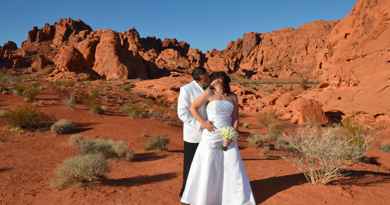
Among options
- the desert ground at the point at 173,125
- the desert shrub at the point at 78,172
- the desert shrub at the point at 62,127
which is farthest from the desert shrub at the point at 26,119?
the desert shrub at the point at 78,172

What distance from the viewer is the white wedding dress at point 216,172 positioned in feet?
14.2

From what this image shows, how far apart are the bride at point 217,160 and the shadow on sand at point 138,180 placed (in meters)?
1.74

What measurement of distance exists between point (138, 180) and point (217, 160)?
2.37 metres

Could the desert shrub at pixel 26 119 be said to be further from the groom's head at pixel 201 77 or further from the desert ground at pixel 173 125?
the groom's head at pixel 201 77

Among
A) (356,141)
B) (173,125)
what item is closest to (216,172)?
(356,141)

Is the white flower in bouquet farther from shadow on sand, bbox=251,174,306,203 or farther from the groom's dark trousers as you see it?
shadow on sand, bbox=251,174,306,203

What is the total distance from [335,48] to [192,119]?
17.2 meters

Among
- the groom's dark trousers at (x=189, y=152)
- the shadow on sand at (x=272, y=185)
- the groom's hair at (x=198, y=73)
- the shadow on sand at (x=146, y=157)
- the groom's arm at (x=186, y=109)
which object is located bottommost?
the shadow on sand at (x=146, y=157)

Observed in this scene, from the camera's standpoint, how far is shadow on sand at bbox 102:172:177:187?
19.5 feet

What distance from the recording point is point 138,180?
246 inches

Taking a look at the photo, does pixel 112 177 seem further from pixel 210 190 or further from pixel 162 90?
pixel 162 90

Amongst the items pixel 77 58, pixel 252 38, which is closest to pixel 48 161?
pixel 77 58

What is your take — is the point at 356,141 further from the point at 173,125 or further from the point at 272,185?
the point at 173,125

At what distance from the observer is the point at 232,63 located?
97750 mm
